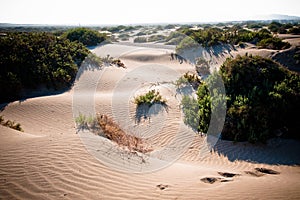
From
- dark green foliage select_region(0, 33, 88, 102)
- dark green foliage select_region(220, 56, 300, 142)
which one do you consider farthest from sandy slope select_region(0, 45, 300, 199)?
dark green foliage select_region(0, 33, 88, 102)

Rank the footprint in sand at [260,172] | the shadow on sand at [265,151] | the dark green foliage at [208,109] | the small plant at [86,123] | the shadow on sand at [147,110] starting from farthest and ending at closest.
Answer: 1. the shadow on sand at [147,110]
2. the dark green foliage at [208,109]
3. the small plant at [86,123]
4. the shadow on sand at [265,151]
5. the footprint in sand at [260,172]

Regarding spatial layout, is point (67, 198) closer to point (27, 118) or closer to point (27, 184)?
point (27, 184)

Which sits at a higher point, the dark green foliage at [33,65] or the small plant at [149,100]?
the dark green foliage at [33,65]

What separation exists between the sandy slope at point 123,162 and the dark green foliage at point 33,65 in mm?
1488

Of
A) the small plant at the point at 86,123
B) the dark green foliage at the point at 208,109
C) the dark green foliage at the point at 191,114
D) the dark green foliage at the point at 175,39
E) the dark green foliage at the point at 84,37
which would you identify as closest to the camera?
the small plant at the point at 86,123

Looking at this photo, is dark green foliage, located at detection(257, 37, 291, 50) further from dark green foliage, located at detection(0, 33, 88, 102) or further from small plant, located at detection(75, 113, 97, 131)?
small plant, located at detection(75, 113, 97, 131)

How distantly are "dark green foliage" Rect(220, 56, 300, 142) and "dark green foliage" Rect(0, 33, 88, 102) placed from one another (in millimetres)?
8636

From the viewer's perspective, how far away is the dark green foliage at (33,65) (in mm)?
10030

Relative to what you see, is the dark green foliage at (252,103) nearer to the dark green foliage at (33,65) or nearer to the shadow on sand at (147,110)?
the shadow on sand at (147,110)

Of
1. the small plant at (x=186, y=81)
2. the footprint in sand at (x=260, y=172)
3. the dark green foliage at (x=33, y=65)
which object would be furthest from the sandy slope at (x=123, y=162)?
the small plant at (x=186, y=81)

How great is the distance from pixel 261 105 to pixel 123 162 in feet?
15.5

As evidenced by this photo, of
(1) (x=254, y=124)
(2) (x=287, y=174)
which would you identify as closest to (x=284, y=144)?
(1) (x=254, y=124)

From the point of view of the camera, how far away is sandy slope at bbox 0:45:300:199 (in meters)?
3.79

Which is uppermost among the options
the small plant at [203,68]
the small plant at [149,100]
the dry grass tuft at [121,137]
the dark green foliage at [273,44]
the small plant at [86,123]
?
the dark green foliage at [273,44]
